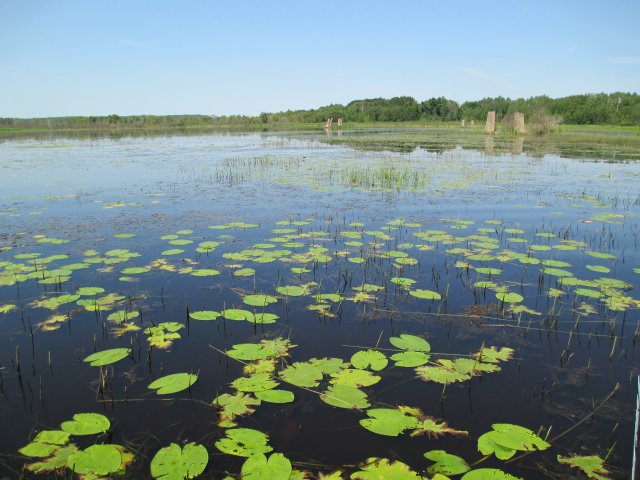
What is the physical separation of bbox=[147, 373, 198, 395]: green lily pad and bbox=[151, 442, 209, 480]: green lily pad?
0.57 metres

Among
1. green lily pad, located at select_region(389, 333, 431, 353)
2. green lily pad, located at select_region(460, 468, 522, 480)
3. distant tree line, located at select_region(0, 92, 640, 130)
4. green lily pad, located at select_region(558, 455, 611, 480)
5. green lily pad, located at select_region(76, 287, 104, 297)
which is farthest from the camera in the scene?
distant tree line, located at select_region(0, 92, 640, 130)

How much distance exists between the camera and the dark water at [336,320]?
2.52 m

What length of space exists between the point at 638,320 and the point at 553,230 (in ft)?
11.1

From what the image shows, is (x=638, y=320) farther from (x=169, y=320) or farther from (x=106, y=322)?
(x=106, y=322)

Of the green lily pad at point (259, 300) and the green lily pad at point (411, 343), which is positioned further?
the green lily pad at point (259, 300)

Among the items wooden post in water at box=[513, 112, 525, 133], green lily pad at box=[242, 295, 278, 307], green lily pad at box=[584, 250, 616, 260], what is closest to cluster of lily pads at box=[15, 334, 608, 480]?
green lily pad at box=[242, 295, 278, 307]

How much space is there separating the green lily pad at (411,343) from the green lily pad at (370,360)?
0.61 ft

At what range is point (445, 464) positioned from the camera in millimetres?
2232

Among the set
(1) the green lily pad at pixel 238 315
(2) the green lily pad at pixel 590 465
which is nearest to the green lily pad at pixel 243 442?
(1) the green lily pad at pixel 238 315

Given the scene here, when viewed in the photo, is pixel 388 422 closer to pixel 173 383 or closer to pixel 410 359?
pixel 410 359

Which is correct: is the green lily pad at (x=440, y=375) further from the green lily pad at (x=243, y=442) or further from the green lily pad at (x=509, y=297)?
the green lily pad at (x=509, y=297)

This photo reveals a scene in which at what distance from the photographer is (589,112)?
49.5 m

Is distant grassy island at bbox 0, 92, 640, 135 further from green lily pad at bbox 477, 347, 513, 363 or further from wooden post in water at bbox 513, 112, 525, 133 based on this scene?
green lily pad at bbox 477, 347, 513, 363

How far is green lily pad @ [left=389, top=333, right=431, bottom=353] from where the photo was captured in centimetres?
338
